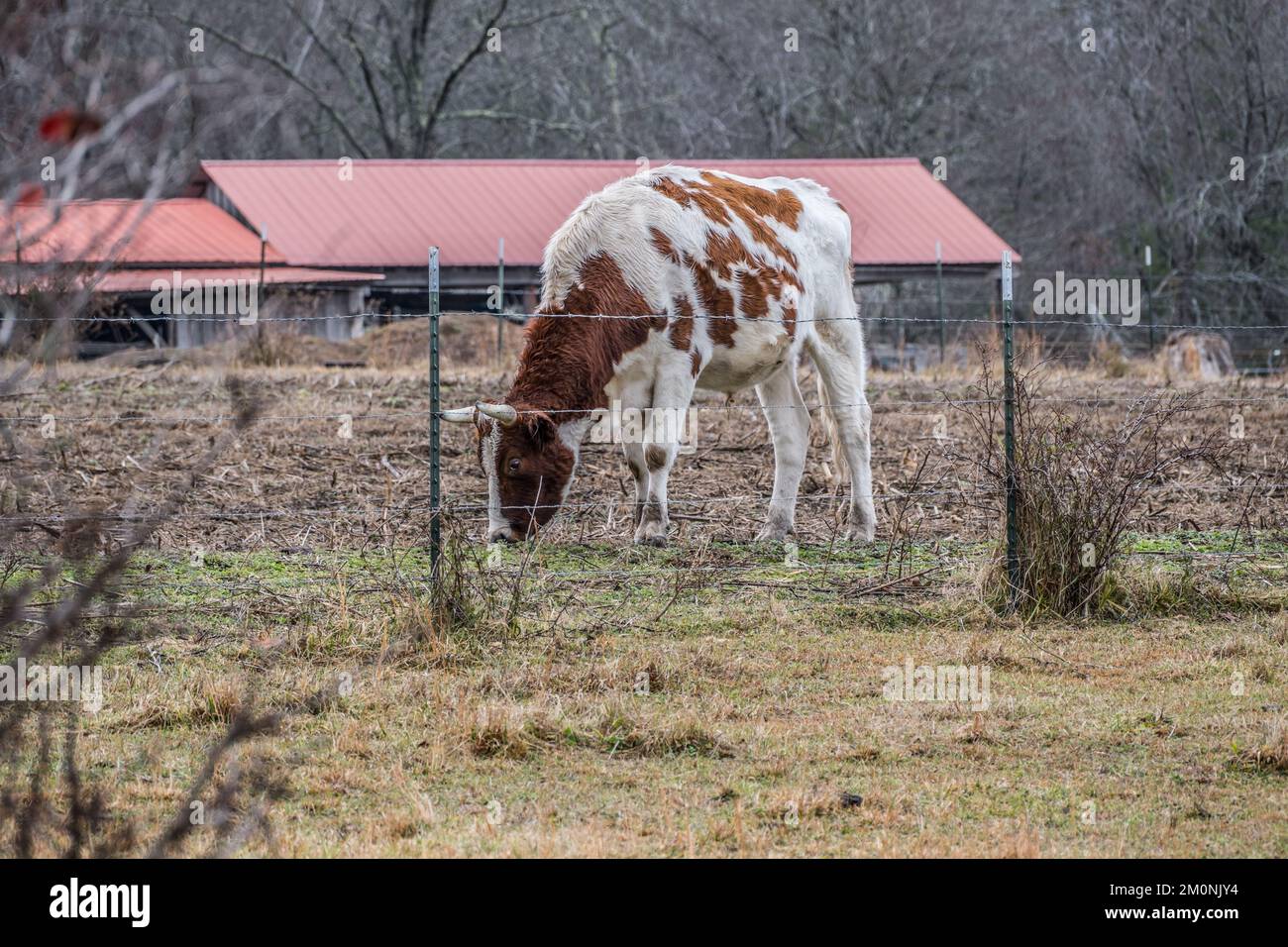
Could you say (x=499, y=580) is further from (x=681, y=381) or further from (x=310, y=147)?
(x=310, y=147)

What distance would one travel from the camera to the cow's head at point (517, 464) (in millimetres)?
9438

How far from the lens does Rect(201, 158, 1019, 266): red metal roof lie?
29844 millimetres

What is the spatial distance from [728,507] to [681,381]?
183 centimetres

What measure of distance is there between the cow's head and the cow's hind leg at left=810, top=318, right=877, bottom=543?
2.22m

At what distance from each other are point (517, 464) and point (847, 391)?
266 centimetres

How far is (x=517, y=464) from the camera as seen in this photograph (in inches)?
373

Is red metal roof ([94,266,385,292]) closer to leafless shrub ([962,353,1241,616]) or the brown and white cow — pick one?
the brown and white cow

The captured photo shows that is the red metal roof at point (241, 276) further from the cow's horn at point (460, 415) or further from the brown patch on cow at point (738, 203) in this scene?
the cow's horn at point (460, 415)

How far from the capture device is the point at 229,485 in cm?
1154

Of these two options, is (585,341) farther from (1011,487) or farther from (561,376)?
(1011,487)

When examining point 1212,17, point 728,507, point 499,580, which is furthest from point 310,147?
point 499,580

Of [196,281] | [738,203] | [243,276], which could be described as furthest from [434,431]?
[196,281]

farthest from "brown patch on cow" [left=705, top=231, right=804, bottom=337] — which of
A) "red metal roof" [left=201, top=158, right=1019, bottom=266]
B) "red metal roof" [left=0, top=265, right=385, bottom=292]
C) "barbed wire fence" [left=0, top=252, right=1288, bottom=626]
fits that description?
"red metal roof" [left=201, top=158, right=1019, bottom=266]

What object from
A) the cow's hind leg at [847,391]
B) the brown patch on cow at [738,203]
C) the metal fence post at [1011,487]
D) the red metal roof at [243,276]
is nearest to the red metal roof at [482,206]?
the red metal roof at [243,276]
